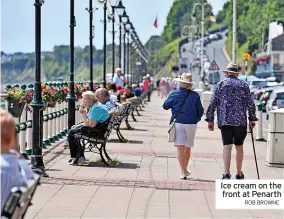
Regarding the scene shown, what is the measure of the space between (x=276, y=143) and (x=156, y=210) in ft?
18.5

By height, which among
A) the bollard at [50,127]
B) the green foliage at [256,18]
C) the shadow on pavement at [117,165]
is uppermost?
the green foliage at [256,18]

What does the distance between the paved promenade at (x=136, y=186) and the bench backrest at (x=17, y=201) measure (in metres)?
3.02

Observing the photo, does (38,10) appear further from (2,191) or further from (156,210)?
(2,191)

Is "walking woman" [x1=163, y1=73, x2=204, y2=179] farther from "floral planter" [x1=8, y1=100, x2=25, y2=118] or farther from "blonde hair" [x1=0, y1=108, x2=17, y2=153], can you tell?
"blonde hair" [x1=0, y1=108, x2=17, y2=153]

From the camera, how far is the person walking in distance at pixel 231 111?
12.5 metres

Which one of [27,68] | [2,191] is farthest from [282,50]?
[2,191]

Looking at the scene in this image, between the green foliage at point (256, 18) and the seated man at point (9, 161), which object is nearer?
the seated man at point (9, 161)

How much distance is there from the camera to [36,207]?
31.7 feet

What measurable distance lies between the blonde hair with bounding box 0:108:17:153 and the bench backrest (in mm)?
317

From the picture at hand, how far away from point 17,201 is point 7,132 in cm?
50

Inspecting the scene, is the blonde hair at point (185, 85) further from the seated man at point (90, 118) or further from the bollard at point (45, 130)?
the bollard at point (45, 130)

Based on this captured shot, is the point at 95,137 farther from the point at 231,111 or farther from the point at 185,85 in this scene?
the point at 231,111
